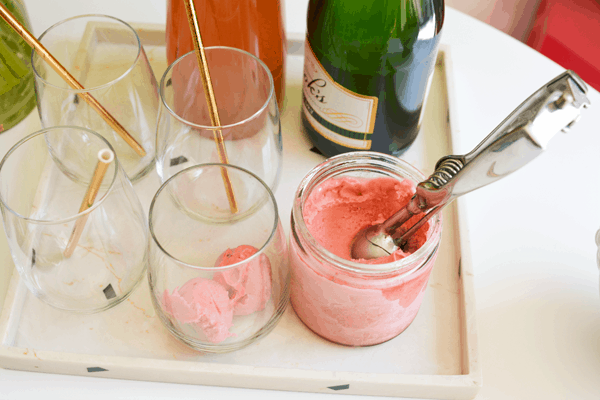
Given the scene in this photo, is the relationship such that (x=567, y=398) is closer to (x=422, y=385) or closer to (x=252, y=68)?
(x=422, y=385)

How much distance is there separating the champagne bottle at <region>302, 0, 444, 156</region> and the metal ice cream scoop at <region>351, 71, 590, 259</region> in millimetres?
124

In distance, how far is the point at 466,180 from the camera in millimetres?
309

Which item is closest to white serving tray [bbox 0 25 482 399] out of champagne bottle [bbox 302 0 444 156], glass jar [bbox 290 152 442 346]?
glass jar [bbox 290 152 442 346]

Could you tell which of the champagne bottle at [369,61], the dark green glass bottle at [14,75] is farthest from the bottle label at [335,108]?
the dark green glass bottle at [14,75]

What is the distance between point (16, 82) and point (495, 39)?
1.75 feet

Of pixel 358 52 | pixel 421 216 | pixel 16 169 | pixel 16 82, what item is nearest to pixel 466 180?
pixel 421 216

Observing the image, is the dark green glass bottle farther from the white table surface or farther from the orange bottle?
the orange bottle

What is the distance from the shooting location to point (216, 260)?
1.39 ft

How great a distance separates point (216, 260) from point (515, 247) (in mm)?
272

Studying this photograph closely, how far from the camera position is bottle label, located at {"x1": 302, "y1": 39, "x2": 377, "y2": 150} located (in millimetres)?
457

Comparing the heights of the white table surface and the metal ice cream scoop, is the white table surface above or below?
below

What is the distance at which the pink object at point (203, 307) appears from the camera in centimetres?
36

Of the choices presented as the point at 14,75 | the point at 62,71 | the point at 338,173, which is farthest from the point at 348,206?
the point at 14,75

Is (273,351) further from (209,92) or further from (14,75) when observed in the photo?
(14,75)
